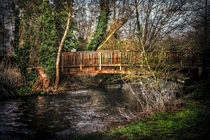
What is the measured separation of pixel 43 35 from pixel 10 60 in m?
3.98

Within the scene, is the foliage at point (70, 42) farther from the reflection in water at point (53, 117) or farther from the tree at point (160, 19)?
the tree at point (160, 19)

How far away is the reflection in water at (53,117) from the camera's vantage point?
8.55 metres

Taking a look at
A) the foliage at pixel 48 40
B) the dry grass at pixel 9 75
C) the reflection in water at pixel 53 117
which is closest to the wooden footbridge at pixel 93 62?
the foliage at pixel 48 40

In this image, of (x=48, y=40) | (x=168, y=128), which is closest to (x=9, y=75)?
(x=48, y=40)

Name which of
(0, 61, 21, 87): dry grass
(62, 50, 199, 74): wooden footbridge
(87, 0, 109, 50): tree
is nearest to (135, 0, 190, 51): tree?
(62, 50, 199, 74): wooden footbridge

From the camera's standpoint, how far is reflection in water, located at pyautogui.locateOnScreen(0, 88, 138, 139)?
8.55 m

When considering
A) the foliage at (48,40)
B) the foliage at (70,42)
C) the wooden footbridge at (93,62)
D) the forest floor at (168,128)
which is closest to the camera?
the forest floor at (168,128)

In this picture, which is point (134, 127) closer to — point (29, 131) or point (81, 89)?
point (29, 131)

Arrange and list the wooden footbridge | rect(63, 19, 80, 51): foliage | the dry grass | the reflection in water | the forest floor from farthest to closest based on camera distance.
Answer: rect(63, 19, 80, 51): foliage
the wooden footbridge
the dry grass
the reflection in water
the forest floor

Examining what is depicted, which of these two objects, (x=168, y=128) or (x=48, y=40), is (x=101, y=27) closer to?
(x=48, y=40)

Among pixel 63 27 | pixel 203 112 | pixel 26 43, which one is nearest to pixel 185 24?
pixel 203 112

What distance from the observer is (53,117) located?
1092cm

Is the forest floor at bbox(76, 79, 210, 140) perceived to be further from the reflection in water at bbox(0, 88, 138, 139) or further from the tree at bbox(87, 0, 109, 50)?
the tree at bbox(87, 0, 109, 50)

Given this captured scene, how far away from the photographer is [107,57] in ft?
55.4
